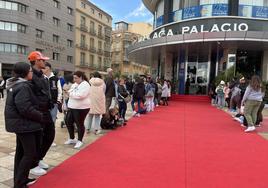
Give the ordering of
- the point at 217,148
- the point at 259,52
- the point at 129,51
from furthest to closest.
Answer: the point at 129,51, the point at 259,52, the point at 217,148

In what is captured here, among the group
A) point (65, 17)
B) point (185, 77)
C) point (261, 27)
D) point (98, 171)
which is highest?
point (65, 17)

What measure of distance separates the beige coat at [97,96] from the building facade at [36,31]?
29577 millimetres

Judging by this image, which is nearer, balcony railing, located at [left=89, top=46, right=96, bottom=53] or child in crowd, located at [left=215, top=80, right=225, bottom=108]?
child in crowd, located at [left=215, top=80, right=225, bottom=108]

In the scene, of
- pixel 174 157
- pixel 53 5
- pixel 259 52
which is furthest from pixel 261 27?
pixel 53 5

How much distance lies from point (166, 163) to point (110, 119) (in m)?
3.47

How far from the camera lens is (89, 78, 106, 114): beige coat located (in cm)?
723

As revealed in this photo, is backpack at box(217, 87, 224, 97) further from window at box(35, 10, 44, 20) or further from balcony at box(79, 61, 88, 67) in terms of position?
balcony at box(79, 61, 88, 67)

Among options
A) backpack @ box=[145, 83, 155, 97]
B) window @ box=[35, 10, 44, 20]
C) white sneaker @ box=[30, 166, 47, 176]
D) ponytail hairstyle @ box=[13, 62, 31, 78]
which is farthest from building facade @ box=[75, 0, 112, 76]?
ponytail hairstyle @ box=[13, 62, 31, 78]

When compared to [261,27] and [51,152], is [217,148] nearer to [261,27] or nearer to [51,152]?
[51,152]

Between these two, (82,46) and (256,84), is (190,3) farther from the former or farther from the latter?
(82,46)

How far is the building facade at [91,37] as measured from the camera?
50625 millimetres

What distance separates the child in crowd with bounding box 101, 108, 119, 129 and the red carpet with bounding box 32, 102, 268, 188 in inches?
22.1

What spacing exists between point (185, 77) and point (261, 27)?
6.88 m

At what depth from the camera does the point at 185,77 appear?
23609mm
